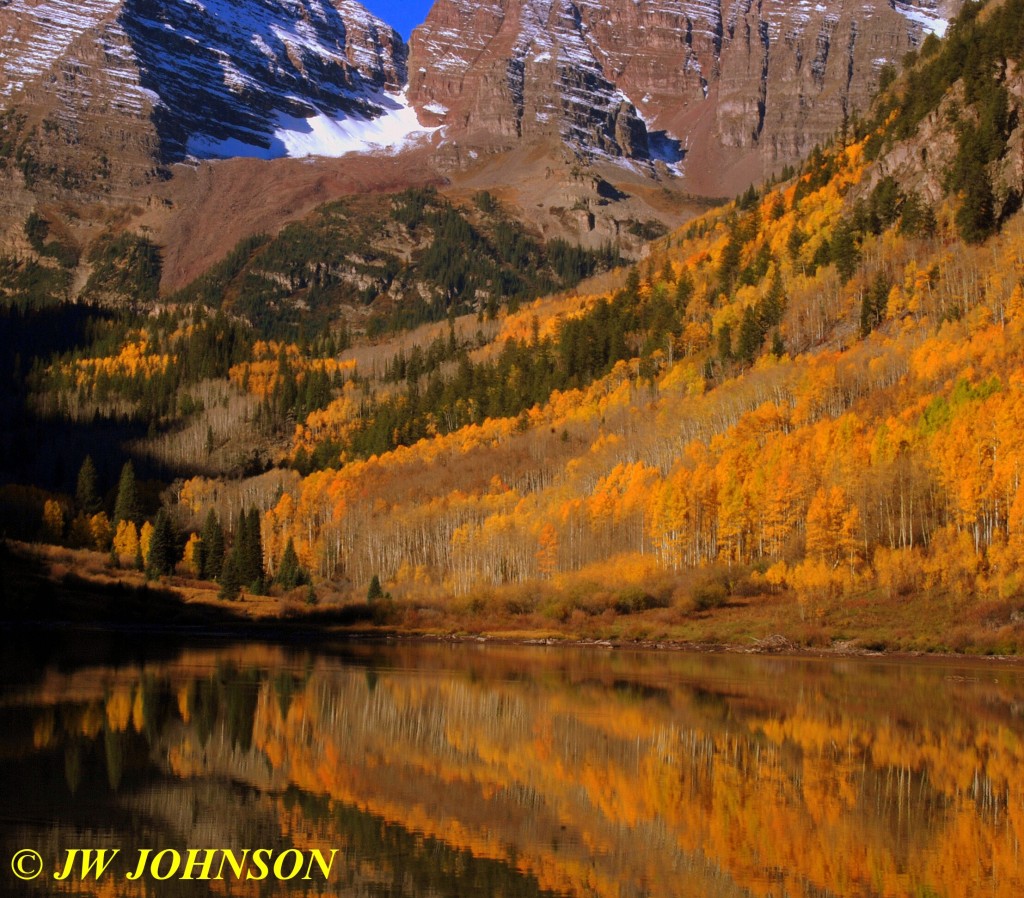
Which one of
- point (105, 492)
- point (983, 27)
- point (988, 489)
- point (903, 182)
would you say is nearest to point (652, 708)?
point (988, 489)

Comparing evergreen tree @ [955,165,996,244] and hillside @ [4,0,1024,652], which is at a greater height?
evergreen tree @ [955,165,996,244]

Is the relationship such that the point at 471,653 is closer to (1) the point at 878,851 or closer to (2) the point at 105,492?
(1) the point at 878,851

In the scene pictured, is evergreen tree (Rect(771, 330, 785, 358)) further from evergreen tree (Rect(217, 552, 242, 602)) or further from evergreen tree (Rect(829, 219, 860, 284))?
evergreen tree (Rect(217, 552, 242, 602))

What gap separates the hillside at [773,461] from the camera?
89500 millimetres

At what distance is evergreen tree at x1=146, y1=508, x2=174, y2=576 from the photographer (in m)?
139

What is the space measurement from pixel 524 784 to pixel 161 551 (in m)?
117

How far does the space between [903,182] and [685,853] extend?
487ft

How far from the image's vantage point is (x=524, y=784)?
109 ft

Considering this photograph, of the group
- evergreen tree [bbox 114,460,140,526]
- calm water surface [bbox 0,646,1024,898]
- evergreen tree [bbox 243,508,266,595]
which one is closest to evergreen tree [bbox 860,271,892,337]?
evergreen tree [bbox 243,508,266,595]

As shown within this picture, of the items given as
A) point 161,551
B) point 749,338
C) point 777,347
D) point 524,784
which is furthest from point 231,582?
point 524,784

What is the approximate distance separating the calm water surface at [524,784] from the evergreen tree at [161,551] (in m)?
82.9

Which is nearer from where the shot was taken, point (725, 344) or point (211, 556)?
point (211, 556)

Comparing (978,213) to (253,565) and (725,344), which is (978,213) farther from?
(253,565)

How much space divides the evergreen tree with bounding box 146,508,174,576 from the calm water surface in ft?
272
